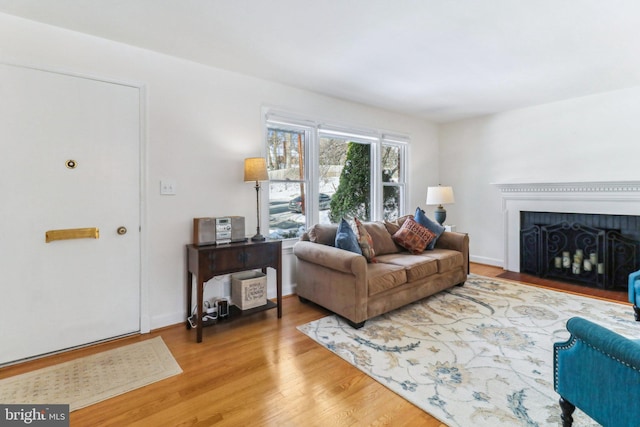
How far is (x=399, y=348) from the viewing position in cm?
228

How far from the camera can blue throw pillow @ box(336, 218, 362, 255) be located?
9.66 ft

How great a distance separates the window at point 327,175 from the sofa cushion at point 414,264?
42.2 inches

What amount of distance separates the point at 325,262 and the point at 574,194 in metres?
3.48

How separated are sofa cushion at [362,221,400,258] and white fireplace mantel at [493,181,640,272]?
6.70 feet

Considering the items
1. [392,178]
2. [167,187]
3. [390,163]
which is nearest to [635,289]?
[392,178]

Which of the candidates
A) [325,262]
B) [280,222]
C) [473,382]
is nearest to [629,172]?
[473,382]

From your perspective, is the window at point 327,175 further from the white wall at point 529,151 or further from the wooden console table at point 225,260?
the white wall at point 529,151

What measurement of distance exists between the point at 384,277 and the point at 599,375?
1.61m

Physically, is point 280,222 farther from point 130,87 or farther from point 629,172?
point 629,172

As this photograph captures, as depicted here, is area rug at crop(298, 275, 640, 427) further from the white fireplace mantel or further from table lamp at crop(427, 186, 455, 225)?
table lamp at crop(427, 186, 455, 225)

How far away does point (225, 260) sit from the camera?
8.48 feet

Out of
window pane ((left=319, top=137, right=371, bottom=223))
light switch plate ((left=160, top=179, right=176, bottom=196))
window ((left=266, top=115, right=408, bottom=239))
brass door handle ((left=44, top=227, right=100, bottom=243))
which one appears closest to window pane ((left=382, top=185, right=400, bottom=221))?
window ((left=266, top=115, right=408, bottom=239))

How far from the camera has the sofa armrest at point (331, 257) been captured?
2537mm

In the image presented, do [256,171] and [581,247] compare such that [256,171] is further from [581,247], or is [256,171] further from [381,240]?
[581,247]
